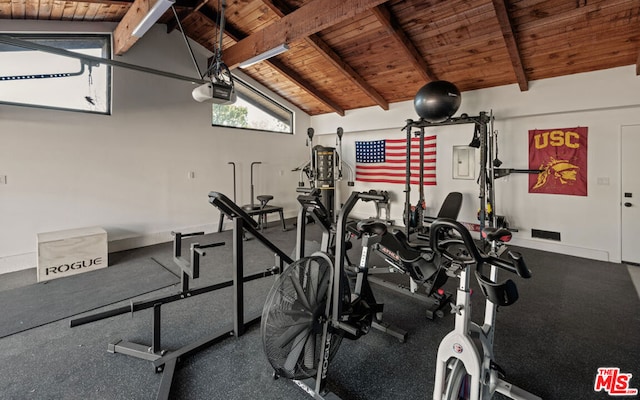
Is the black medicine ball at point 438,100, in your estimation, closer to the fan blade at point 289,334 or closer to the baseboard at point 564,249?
the baseboard at point 564,249

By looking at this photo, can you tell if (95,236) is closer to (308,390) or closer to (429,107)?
(308,390)

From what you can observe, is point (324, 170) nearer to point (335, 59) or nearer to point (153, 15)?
point (335, 59)

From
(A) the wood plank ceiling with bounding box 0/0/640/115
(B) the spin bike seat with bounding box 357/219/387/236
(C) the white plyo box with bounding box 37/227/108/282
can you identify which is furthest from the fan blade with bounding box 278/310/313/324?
(C) the white plyo box with bounding box 37/227/108/282

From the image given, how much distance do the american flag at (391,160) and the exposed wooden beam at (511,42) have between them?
5.97 feet

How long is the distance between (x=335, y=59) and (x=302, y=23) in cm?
135

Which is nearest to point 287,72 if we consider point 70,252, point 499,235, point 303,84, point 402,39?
point 303,84

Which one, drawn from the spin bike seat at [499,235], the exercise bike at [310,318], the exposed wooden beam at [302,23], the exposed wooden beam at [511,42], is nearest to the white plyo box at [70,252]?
the exposed wooden beam at [302,23]

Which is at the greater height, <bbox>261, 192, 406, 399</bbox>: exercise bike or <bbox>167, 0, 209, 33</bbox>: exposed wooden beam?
<bbox>167, 0, 209, 33</bbox>: exposed wooden beam

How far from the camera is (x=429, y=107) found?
4.13 m

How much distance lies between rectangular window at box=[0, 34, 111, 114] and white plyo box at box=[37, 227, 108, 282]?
187 cm

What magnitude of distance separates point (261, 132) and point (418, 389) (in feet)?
19.8

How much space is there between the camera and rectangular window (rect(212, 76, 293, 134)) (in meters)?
6.31

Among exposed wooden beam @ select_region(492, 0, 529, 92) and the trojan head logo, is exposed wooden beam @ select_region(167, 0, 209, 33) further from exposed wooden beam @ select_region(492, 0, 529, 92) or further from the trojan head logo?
the trojan head logo

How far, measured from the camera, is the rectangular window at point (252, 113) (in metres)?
6.31
